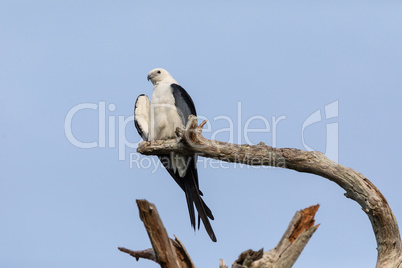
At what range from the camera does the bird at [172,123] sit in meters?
6.08

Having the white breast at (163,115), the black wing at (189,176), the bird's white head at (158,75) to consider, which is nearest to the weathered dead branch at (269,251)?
the black wing at (189,176)

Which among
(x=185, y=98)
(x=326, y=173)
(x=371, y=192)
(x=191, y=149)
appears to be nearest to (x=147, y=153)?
(x=191, y=149)

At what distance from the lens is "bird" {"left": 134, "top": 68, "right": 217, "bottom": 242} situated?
6.08m

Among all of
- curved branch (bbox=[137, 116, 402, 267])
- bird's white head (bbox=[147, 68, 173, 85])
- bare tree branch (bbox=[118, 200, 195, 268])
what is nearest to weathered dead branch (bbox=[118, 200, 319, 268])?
bare tree branch (bbox=[118, 200, 195, 268])

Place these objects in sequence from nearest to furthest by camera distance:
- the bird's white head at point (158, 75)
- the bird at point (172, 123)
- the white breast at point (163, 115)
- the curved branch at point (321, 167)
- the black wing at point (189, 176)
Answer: the curved branch at point (321, 167), the black wing at point (189, 176), the bird at point (172, 123), the white breast at point (163, 115), the bird's white head at point (158, 75)

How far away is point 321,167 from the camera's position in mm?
4785

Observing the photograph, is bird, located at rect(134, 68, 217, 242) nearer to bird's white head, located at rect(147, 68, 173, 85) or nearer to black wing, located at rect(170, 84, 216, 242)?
black wing, located at rect(170, 84, 216, 242)

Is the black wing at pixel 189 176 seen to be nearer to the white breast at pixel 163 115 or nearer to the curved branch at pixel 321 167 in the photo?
the white breast at pixel 163 115

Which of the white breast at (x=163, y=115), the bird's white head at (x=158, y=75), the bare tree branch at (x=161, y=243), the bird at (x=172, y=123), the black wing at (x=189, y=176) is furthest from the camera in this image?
the bird's white head at (x=158, y=75)

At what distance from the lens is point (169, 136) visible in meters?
6.55

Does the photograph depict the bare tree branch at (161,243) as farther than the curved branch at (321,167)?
No

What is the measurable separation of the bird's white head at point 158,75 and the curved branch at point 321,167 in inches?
89.9

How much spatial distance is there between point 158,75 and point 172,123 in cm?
107

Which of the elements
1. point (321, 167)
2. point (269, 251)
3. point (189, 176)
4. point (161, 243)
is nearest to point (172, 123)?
point (189, 176)
